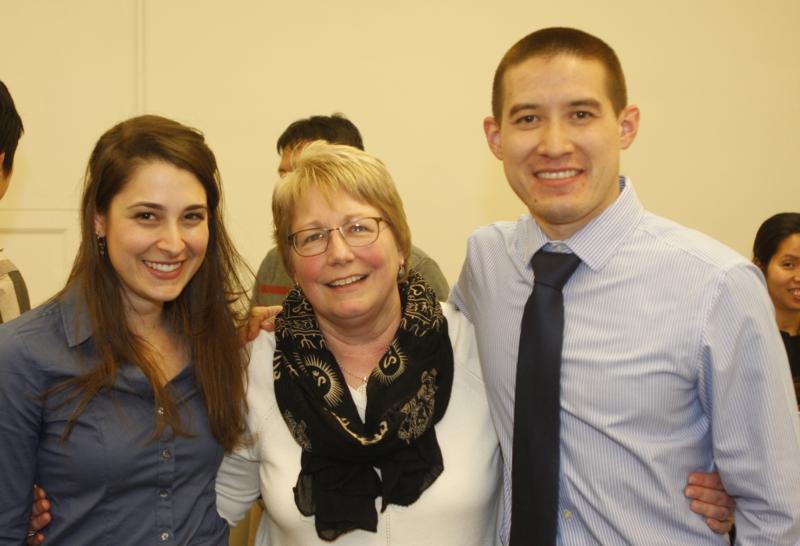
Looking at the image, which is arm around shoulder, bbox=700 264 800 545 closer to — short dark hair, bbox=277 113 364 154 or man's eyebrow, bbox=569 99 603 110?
man's eyebrow, bbox=569 99 603 110

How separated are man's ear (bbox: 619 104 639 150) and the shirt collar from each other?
145 millimetres

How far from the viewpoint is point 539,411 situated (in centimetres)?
153

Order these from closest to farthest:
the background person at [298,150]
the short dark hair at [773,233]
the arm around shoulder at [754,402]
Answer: the arm around shoulder at [754,402] → the background person at [298,150] → the short dark hair at [773,233]

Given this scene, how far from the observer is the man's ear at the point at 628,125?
5.49 feet

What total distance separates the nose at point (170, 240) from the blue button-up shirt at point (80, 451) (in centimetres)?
21

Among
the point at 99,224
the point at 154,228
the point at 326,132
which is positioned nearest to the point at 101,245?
the point at 99,224

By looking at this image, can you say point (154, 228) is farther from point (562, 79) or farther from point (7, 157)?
point (562, 79)

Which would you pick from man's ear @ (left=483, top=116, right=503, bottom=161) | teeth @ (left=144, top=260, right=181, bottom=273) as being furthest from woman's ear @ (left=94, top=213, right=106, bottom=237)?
man's ear @ (left=483, top=116, right=503, bottom=161)

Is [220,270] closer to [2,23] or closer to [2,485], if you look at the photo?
[2,485]

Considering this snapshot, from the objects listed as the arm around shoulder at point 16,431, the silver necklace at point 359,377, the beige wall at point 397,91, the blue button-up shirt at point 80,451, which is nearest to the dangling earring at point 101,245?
the blue button-up shirt at point 80,451

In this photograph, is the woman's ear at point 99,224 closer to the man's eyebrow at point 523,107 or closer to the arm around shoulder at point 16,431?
the arm around shoulder at point 16,431

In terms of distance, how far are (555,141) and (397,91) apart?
2398mm

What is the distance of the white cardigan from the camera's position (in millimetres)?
1636

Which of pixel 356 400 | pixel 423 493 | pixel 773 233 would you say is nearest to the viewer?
pixel 423 493
